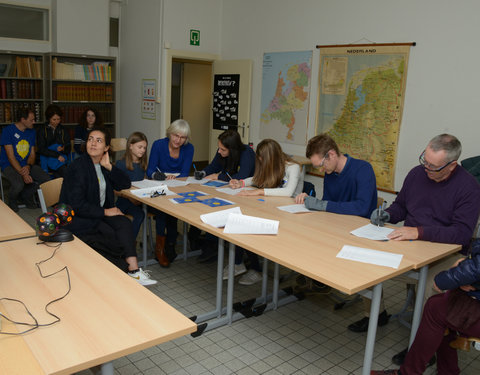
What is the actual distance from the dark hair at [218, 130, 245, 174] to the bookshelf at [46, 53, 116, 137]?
389cm

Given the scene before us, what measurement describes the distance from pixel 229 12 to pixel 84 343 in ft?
20.8

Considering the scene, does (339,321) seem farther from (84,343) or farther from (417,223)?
(84,343)

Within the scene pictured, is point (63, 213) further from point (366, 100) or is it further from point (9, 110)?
point (9, 110)

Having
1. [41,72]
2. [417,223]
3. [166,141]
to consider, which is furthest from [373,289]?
[41,72]

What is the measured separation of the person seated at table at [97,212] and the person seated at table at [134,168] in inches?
22.2

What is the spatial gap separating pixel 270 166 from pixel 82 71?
15.3ft

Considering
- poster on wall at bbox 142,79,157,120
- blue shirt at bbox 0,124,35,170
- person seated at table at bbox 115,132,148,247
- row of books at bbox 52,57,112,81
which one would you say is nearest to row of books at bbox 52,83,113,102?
row of books at bbox 52,57,112,81

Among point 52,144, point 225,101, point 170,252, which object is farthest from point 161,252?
point 225,101

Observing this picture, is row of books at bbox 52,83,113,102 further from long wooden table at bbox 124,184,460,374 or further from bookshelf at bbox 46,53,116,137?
long wooden table at bbox 124,184,460,374

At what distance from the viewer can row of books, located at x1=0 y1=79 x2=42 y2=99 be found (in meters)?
6.49

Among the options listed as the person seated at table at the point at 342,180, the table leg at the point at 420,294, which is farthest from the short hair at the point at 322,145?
the table leg at the point at 420,294

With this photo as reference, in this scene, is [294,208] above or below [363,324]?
above

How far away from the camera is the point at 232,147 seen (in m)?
4.08

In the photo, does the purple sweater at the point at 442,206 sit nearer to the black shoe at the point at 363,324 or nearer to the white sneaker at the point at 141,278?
the black shoe at the point at 363,324
